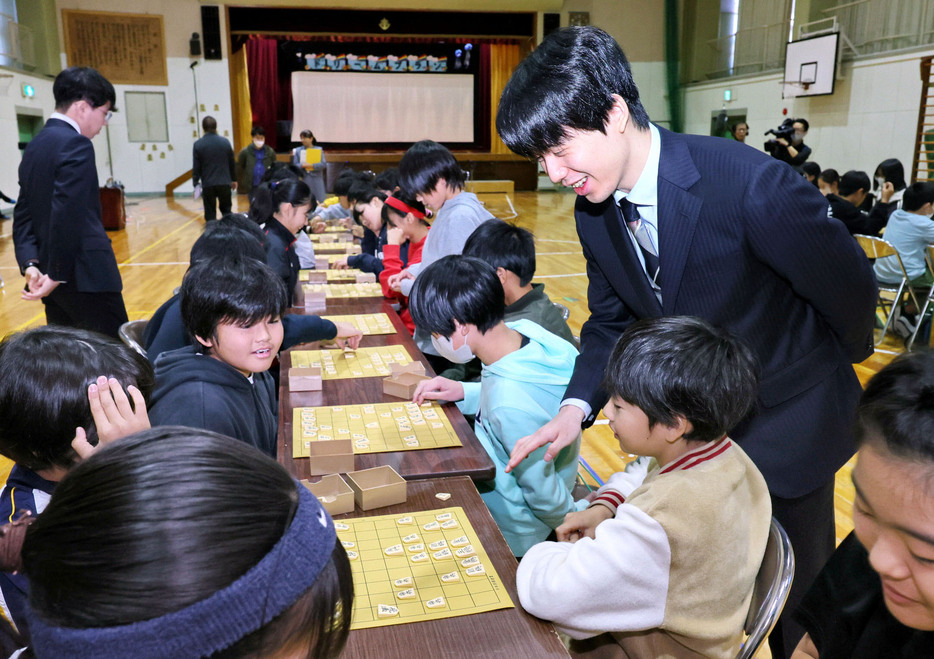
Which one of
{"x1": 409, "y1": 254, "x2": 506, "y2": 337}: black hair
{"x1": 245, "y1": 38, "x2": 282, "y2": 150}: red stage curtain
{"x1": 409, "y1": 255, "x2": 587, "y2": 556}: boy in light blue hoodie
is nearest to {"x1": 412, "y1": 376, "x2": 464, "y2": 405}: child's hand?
{"x1": 409, "y1": 255, "x2": 587, "y2": 556}: boy in light blue hoodie

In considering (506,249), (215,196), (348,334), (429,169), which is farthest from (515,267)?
(215,196)

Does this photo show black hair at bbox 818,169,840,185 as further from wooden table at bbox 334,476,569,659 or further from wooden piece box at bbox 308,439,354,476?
→ wooden table at bbox 334,476,569,659

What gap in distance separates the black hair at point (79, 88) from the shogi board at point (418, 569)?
2.44 m

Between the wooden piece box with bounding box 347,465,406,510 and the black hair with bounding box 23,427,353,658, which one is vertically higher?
the black hair with bounding box 23,427,353,658

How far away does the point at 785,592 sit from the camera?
1124 mm

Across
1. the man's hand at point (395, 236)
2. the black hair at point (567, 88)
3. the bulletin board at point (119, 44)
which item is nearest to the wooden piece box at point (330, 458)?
the black hair at point (567, 88)

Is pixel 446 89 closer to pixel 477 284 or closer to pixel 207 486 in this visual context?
pixel 477 284

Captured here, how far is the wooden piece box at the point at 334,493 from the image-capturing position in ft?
4.18

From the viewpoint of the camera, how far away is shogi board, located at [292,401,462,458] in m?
1.61

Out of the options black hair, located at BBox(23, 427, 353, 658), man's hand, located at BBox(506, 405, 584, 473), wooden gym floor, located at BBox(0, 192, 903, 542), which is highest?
black hair, located at BBox(23, 427, 353, 658)

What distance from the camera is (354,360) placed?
2318 mm

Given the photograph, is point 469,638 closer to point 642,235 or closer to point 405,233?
point 642,235

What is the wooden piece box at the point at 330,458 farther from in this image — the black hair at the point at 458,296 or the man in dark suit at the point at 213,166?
the man in dark suit at the point at 213,166

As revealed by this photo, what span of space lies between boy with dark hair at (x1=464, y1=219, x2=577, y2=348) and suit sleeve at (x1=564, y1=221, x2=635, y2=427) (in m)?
0.67
